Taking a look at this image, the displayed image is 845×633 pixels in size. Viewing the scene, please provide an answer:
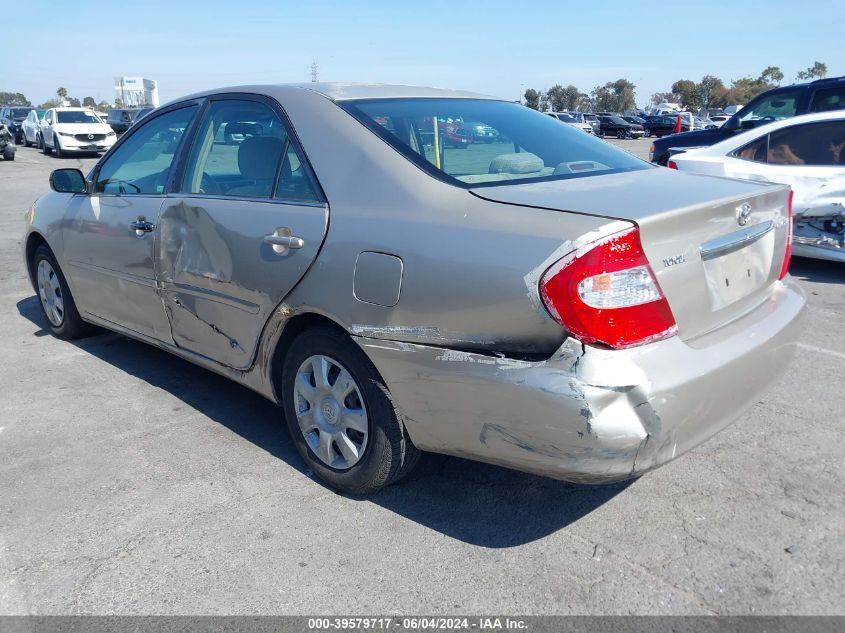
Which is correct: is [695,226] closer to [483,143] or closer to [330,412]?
[483,143]

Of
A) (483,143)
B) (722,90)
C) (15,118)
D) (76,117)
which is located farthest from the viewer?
(722,90)

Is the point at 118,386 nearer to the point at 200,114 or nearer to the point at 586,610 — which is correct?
the point at 200,114

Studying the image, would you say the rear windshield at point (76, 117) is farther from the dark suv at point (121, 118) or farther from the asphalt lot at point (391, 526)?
the asphalt lot at point (391, 526)

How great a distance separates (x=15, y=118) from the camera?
34.5 meters

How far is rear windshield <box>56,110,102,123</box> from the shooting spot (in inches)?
1041

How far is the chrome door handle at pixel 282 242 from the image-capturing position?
3.07 metres

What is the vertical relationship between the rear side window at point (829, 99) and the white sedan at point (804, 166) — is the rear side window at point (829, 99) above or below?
above

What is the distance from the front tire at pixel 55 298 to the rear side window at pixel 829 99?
30.3ft

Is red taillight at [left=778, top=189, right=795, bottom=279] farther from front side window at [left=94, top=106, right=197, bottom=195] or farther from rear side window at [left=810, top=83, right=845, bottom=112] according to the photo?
rear side window at [left=810, top=83, right=845, bottom=112]

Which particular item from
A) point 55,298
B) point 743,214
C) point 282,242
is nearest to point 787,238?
point 743,214

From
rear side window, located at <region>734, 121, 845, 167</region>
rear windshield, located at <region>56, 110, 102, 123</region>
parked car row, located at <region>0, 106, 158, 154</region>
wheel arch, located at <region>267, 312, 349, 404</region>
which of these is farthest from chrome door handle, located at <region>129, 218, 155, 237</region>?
rear windshield, located at <region>56, 110, 102, 123</region>

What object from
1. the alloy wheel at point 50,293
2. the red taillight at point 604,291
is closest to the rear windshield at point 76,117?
the alloy wheel at point 50,293

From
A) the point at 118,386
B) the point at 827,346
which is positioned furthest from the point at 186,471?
the point at 827,346

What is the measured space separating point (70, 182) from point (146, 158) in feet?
2.26
